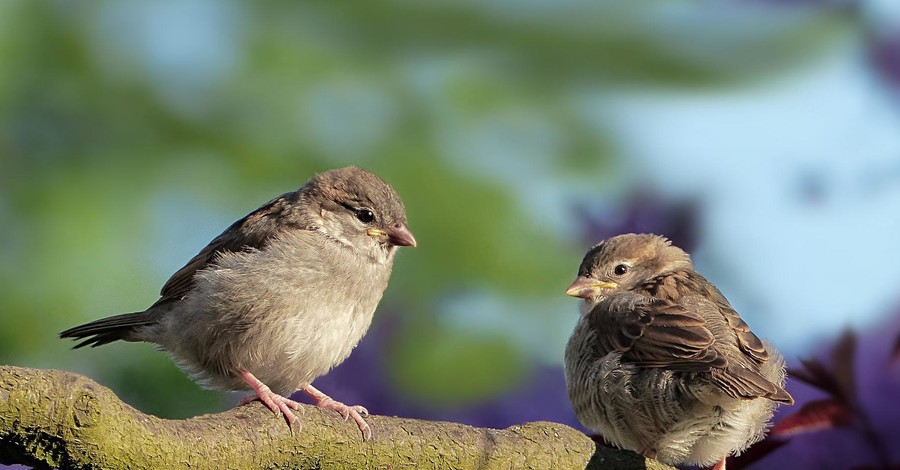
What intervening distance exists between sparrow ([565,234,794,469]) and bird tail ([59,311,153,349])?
1376 mm

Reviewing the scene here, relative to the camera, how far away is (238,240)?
11.6ft

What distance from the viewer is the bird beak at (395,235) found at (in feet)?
11.0

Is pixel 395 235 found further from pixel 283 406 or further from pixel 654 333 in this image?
pixel 283 406

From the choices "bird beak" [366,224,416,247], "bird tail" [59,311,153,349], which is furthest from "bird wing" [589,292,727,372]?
"bird tail" [59,311,153,349]

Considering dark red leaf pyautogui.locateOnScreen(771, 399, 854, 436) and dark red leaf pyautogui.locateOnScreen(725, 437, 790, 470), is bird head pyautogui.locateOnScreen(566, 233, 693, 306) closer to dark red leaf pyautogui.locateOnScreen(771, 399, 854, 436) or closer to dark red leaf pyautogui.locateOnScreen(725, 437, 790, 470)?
dark red leaf pyautogui.locateOnScreen(725, 437, 790, 470)

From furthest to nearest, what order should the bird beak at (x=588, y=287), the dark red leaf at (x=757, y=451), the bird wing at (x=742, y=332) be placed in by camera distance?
1. the bird beak at (x=588, y=287)
2. the bird wing at (x=742, y=332)
3. the dark red leaf at (x=757, y=451)

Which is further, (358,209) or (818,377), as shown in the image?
(358,209)

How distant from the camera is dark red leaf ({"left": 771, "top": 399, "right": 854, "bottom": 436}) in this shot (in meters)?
2.78

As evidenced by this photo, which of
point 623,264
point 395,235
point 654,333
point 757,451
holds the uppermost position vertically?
point 623,264

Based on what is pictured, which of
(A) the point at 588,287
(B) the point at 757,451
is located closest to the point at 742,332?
(B) the point at 757,451

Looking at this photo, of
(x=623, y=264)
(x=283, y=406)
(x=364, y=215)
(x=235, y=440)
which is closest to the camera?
(x=235, y=440)

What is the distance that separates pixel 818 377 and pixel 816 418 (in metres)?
0.10

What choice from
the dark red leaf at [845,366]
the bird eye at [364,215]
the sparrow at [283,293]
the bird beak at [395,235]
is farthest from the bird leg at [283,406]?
the dark red leaf at [845,366]

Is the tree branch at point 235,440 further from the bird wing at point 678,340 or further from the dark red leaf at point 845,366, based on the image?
the dark red leaf at point 845,366
